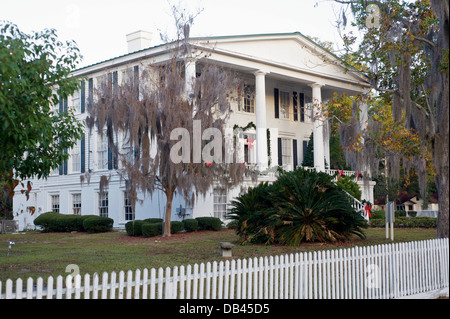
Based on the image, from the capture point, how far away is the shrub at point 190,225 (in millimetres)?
23719

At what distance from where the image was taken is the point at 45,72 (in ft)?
29.9

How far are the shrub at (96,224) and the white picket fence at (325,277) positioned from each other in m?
17.2

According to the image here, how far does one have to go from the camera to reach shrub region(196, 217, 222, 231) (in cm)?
2455

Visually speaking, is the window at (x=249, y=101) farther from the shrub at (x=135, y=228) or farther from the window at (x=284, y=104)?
the shrub at (x=135, y=228)

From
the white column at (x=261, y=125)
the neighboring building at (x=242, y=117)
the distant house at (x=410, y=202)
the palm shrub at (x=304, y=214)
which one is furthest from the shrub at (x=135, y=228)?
the distant house at (x=410, y=202)

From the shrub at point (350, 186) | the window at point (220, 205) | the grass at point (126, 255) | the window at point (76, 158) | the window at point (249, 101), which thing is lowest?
the grass at point (126, 255)

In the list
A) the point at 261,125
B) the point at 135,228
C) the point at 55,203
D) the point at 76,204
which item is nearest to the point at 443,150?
the point at 135,228

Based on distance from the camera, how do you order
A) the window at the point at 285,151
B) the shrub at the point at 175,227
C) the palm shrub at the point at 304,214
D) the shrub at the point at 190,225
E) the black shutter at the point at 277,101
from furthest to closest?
the window at the point at 285,151
the black shutter at the point at 277,101
the shrub at the point at 190,225
the shrub at the point at 175,227
the palm shrub at the point at 304,214

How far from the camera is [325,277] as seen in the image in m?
8.38

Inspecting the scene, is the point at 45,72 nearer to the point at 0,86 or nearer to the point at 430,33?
the point at 0,86

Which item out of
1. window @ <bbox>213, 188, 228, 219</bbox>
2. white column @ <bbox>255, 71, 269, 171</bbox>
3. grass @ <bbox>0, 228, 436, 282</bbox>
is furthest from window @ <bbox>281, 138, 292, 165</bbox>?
grass @ <bbox>0, 228, 436, 282</bbox>

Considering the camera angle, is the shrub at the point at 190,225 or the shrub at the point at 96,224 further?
the shrub at the point at 96,224

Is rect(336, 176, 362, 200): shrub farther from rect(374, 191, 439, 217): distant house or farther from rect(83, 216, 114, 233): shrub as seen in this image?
rect(374, 191, 439, 217): distant house
